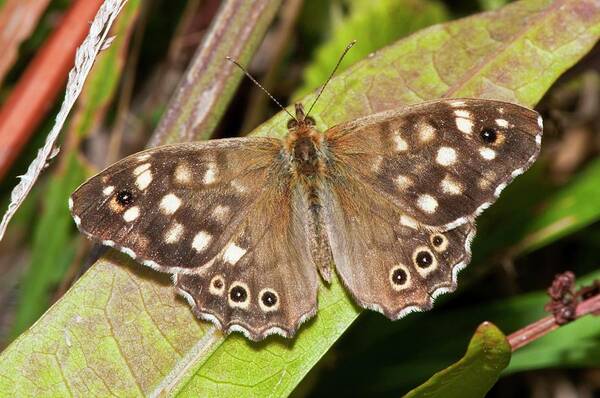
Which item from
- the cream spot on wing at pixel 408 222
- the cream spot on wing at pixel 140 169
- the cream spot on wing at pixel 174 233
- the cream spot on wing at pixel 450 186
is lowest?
the cream spot on wing at pixel 408 222

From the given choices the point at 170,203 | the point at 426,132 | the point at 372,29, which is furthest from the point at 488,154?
the point at 372,29

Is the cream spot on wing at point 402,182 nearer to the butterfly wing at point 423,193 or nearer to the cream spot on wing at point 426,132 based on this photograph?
the butterfly wing at point 423,193

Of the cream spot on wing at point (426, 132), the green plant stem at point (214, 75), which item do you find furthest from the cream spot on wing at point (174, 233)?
the cream spot on wing at point (426, 132)

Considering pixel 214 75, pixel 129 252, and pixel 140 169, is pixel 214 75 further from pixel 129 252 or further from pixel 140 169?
pixel 129 252

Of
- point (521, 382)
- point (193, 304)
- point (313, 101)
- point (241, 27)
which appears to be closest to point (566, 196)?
point (521, 382)

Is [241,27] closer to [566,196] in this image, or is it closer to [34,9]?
[34,9]

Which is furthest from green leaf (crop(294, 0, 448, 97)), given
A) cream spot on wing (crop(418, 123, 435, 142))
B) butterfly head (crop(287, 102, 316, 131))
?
cream spot on wing (crop(418, 123, 435, 142))

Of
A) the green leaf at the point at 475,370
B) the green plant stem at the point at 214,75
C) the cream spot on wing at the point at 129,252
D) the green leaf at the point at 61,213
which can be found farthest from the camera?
the green leaf at the point at 61,213

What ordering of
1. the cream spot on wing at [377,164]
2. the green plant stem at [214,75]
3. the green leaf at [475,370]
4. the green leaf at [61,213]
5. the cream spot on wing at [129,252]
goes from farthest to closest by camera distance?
the green leaf at [61,213] → the green plant stem at [214,75] → the cream spot on wing at [377,164] → the cream spot on wing at [129,252] → the green leaf at [475,370]
